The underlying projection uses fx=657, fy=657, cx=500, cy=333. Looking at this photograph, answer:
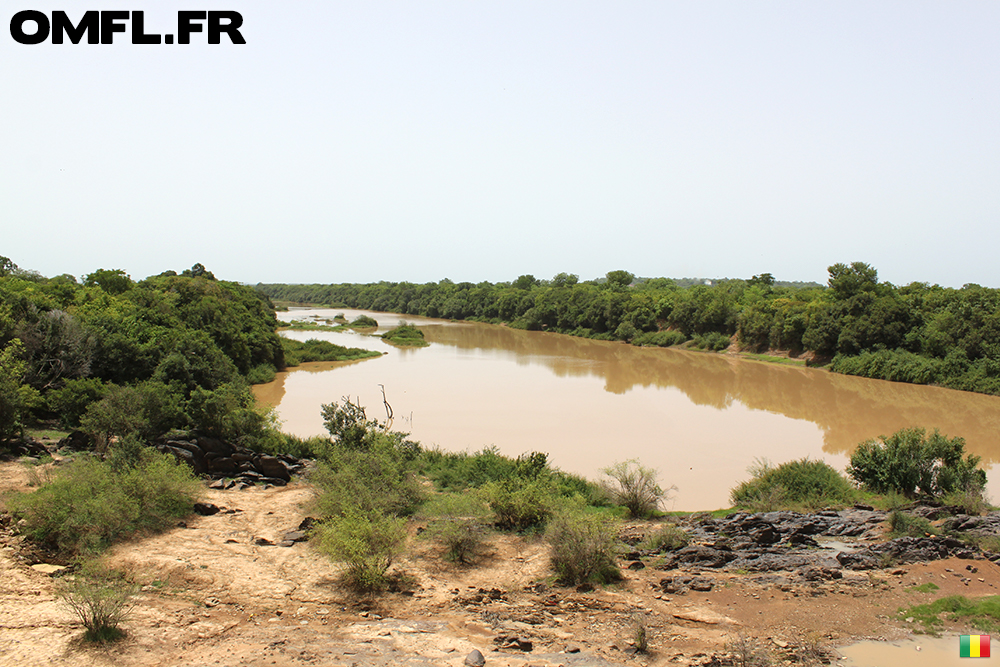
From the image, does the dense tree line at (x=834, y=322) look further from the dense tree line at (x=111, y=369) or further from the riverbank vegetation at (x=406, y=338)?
the dense tree line at (x=111, y=369)

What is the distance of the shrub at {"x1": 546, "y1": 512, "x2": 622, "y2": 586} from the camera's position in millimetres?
10477

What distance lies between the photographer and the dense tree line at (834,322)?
36562 mm

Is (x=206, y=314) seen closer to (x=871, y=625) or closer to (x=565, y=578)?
(x=565, y=578)

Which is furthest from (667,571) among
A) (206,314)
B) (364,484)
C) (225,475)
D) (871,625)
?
(206,314)

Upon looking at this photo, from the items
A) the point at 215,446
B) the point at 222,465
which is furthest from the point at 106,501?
the point at 215,446

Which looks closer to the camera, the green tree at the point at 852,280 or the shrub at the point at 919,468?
the shrub at the point at 919,468

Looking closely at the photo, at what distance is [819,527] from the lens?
13.1 metres

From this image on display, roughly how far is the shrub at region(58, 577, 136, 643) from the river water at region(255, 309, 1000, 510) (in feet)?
39.4

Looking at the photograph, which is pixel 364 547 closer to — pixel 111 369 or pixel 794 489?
pixel 794 489

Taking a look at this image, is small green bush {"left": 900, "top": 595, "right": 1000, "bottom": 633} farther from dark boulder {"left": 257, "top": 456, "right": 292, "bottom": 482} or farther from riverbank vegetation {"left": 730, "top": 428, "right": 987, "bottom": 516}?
dark boulder {"left": 257, "top": 456, "right": 292, "bottom": 482}

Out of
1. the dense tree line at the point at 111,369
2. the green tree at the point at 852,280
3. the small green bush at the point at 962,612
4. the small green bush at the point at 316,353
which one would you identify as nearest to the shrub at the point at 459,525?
the small green bush at the point at 962,612

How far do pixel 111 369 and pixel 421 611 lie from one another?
53.5 feet

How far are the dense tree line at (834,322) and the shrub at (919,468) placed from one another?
22655mm

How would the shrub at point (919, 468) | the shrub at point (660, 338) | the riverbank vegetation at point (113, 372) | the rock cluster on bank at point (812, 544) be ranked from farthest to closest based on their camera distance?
the shrub at point (660, 338) → the riverbank vegetation at point (113, 372) → the shrub at point (919, 468) → the rock cluster on bank at point (812, 544)
